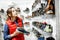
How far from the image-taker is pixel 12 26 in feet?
3.89

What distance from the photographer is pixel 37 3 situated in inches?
45.4

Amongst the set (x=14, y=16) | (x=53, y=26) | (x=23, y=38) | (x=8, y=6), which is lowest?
(x=23, y=38)

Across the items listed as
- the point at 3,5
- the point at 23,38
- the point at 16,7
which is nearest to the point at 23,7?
the point at 16,7

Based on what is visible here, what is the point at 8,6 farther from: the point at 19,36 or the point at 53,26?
the point at 53,26

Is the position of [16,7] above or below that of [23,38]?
above

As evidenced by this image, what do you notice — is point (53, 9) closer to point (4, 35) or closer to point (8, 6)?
point (8, 6)

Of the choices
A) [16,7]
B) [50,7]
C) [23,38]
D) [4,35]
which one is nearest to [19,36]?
[23,38]

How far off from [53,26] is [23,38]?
32cm

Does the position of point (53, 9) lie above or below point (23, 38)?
above

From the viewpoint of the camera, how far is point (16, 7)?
46.4 inches

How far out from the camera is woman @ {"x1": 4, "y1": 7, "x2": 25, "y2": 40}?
3.87ft

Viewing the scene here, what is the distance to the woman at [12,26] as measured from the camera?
1.18 metres

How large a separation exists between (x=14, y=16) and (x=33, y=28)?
8.8 inches

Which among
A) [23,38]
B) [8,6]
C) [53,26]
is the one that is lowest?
[23,38]
